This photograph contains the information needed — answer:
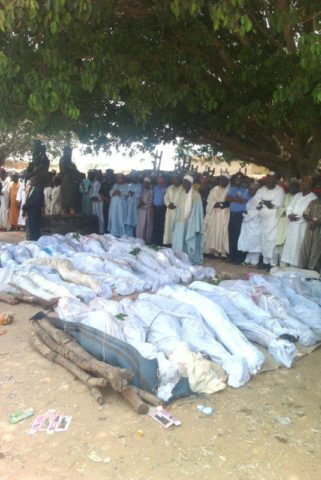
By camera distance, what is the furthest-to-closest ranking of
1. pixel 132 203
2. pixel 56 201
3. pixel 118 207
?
1. pixel 56 201
2. pixel 118 207
3. pixel 132 203

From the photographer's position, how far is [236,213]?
34.2 ft

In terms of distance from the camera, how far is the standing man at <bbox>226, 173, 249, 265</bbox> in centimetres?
1040

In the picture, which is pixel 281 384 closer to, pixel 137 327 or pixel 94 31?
pixel 137 327

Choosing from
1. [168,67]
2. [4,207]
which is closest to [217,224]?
[168,67]

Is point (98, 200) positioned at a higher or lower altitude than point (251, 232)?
higher

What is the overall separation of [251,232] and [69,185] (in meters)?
4.52

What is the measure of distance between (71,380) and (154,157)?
550 inches

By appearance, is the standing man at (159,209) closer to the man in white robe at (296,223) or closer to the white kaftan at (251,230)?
the white kaftan at (251,230)

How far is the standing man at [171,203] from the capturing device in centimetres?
1054

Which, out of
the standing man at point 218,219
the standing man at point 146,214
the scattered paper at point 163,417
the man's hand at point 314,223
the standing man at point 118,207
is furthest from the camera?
the standing man at point 118,207

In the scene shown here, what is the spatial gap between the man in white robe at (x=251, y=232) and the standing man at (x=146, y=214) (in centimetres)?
226

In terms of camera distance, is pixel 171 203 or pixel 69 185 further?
pixel 69 185

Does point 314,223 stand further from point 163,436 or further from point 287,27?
point 163,436

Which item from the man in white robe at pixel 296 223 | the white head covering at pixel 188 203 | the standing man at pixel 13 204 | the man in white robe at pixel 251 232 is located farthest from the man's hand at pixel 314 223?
the standing man at pixel 13 204
